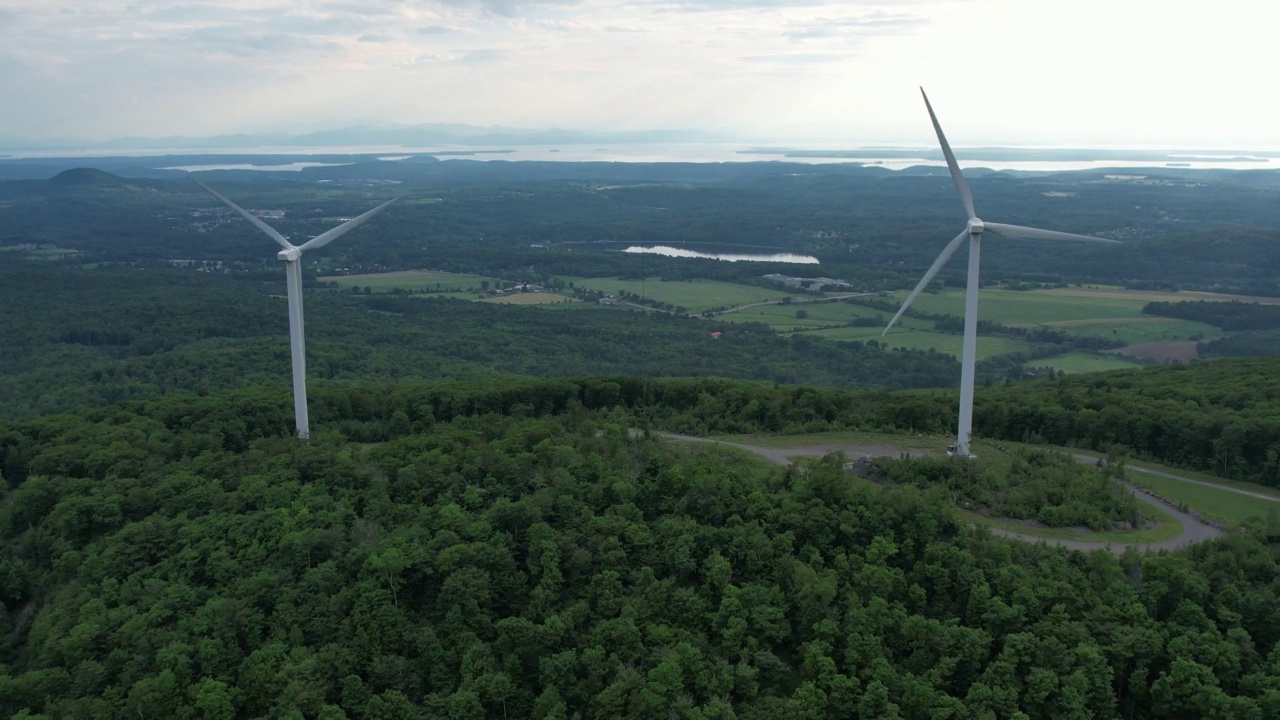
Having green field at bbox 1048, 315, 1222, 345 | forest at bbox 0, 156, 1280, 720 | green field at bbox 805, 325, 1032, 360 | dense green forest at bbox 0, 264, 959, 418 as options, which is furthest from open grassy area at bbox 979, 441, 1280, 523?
green field at bbox 1048, 315, 1222, 345

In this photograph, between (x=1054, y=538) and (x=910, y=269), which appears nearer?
(x=1054, y=538)

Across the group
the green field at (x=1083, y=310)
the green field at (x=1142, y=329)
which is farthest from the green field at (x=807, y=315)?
the green field at (x=1142, y=329)

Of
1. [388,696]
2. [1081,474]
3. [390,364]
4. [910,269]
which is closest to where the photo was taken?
[388,696]

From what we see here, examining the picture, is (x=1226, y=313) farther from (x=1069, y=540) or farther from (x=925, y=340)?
(x=1069, y=540)

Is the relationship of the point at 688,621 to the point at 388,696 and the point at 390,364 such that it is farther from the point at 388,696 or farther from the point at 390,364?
the point at 390,364

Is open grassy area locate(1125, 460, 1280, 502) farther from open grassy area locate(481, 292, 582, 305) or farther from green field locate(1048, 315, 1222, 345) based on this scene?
open grassy area locate(481, 292, 582, 305)

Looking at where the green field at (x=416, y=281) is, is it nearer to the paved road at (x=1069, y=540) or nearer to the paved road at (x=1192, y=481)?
the paved road at (x=1069, y=540)

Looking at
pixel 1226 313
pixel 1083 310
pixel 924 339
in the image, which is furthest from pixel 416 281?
pixel 1226 313

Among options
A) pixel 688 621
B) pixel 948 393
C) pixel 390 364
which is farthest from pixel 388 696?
pixel 390 364
